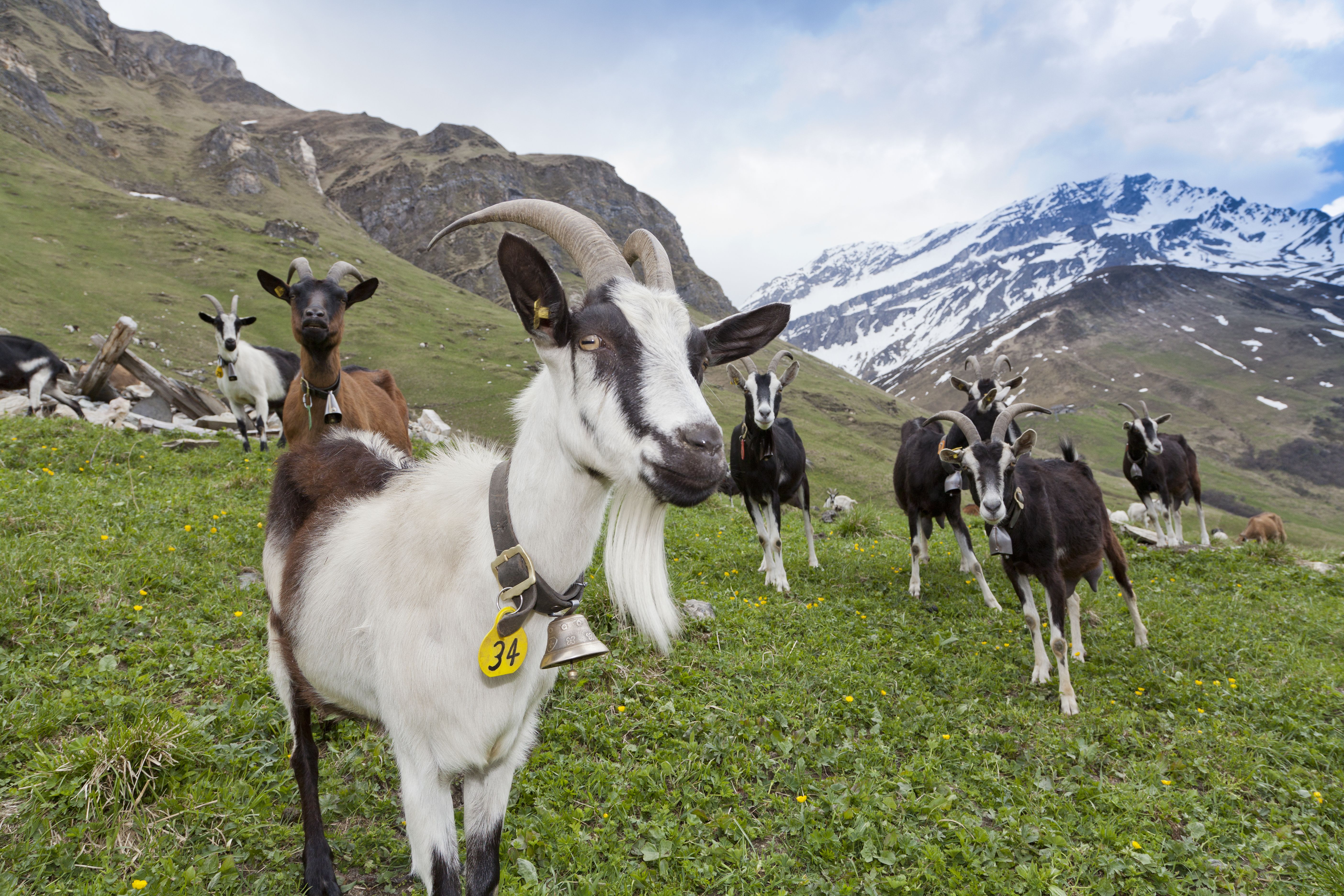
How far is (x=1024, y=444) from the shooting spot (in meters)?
7.92

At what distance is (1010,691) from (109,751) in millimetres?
8070

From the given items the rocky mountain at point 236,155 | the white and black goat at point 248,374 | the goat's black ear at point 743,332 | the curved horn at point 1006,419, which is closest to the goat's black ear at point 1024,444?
the curved horn at point 1006,419

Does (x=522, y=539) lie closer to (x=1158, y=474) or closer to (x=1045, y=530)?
(x=1045, y=530)

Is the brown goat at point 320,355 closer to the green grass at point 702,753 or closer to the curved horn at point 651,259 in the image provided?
the green grass at point 702,753

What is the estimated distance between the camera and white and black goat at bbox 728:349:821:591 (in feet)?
31.9

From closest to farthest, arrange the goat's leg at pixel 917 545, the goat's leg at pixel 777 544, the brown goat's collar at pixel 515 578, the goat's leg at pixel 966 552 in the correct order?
the brown goat's collar at pixel 515 578 < the goat's leg at pixel 777 544 < the goat's leg at pixel 966 552 < the goat's leg at pixel 917 545

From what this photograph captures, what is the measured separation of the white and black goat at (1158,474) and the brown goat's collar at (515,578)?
18.3m

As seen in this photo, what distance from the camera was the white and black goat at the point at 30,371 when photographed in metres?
14.8

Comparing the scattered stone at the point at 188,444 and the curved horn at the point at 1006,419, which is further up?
the curved horn at the point at 1006,419

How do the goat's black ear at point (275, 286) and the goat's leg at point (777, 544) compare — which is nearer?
the goat's black ear at point (275, 286)

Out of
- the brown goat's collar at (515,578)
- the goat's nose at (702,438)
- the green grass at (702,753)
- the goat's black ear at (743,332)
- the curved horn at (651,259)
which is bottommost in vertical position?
the green grass at (702,753)

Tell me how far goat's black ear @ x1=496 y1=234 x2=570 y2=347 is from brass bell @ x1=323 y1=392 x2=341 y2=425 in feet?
17.4

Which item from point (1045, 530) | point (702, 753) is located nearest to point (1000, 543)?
point (1045, 530)

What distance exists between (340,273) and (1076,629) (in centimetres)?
1098
